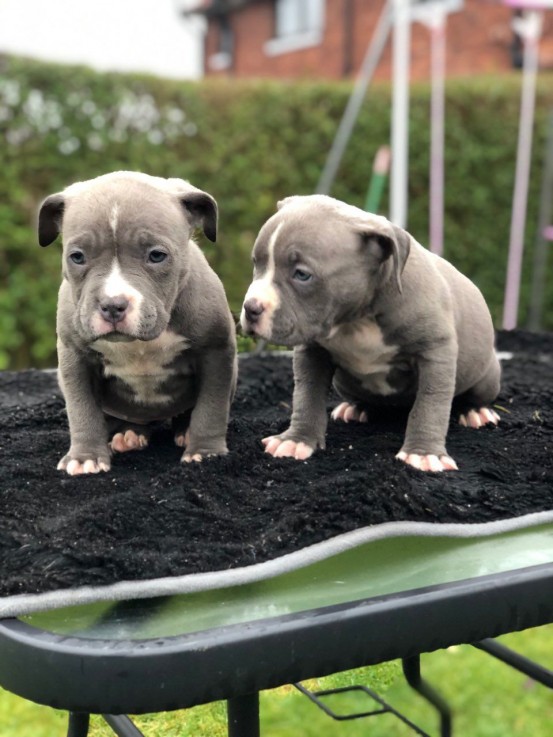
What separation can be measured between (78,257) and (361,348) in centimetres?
67

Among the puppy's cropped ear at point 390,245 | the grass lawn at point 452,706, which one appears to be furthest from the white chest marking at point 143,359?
the grass lawn at point 452,706

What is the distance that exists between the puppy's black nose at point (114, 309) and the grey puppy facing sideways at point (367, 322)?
251 mm

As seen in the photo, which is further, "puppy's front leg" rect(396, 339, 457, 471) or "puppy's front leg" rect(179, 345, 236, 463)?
"puppy's front leg" rect(179, 345, 236, 463)

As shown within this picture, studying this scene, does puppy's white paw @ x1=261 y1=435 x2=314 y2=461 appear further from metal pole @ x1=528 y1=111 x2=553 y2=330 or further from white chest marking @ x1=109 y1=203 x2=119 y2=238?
metal pole @ x1=528 y1=111 x2=553 y2=330

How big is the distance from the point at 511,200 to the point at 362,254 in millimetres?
6938

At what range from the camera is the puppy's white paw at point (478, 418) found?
225cm

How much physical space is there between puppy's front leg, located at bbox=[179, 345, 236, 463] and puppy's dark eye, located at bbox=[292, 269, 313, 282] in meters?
0.32

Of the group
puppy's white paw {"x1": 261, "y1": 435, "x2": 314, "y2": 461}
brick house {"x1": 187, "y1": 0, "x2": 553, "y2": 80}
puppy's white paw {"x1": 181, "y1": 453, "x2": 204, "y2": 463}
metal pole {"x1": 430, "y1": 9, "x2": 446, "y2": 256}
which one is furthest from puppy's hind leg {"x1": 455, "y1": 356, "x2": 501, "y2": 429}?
brick house {"x1": 187, "y1": 0, "x2": 553, "y2": 80}

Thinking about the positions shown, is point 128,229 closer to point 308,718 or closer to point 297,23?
point 308,718

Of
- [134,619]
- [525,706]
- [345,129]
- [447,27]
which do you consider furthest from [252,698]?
[447,27]

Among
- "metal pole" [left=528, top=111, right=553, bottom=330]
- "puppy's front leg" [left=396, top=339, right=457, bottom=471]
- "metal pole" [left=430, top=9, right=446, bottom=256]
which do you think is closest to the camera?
"puppy's front leg" [left=396, top=339, right=457, bottom=471]

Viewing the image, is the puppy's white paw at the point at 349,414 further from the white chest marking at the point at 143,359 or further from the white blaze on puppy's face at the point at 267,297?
the white blaze on puppy's face at the point at 267,297

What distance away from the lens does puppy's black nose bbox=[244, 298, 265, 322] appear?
1.71 metres

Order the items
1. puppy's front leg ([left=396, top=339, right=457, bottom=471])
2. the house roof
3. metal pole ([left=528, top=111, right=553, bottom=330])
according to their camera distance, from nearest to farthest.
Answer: puppy's front leg ([left=396, top=339, right=457, bottom=471])
metal pole ([left=528, top=111, right=553, bottom=330])
the house roof
